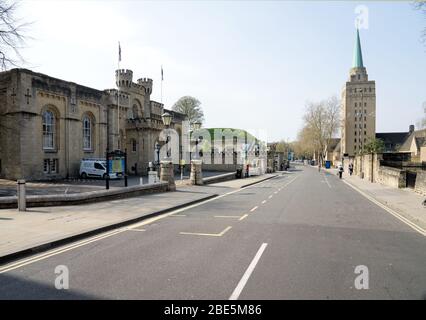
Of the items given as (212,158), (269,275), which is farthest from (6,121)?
(212,158)

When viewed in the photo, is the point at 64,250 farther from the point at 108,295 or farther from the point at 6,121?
the point at 6,121

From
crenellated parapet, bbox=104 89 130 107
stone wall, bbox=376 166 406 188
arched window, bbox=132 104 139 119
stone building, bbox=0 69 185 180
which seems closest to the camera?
stone wall, bbox=376 166 406 188

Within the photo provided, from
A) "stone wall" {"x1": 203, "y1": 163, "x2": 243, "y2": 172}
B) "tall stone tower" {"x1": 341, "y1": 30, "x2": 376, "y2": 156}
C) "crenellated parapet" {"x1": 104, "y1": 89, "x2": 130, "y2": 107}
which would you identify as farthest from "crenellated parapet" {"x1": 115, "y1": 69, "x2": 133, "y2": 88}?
"tall stone tower" {"x1": 341, "y1": 30, "x2": 376, "y2": 156}

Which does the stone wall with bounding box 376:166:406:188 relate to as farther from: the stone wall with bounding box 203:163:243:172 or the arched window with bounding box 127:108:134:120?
the arched window with bounding box 127:108:134:120

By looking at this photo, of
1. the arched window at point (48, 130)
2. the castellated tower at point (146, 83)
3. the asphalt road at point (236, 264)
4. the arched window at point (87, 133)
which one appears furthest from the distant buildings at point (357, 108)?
the asphalt road at point (236, 264)

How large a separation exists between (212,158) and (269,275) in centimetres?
5621

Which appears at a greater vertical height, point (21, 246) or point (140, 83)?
point (140, 83)

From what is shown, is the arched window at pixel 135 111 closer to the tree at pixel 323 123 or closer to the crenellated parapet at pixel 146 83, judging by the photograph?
the crenellated parapet at pixel 146 83

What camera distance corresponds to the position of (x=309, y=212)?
1293cm

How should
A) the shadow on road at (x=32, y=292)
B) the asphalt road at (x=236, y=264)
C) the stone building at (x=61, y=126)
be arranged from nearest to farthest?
the shadow on road at (x=32, y=292) → the asphalt road at (x=236, y=264) → the stone building at (x=61, y=126)

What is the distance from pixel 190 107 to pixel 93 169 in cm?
4779

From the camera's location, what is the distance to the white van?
3359cm

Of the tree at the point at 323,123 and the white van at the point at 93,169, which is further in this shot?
the tree at the point at 323,123

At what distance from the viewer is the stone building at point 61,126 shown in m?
28.6
